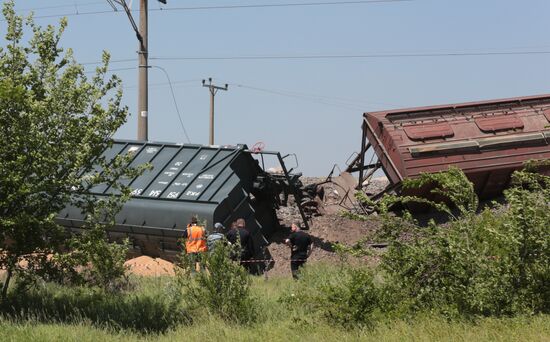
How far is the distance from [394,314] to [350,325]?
620 millimetres

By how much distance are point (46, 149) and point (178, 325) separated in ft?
10.6

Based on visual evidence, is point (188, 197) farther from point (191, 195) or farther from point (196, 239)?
point (196, 239)

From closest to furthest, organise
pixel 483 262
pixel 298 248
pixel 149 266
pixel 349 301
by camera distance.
A: 1. pixel 483 262
2. pixel 349 301
3. pixel 298 248
4. pixel 149 266

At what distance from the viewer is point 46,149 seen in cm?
1284

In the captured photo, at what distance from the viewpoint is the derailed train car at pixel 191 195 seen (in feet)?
64.6

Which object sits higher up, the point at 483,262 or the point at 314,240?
the point at 314,240

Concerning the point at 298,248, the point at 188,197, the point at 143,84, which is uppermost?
the point at 143,84

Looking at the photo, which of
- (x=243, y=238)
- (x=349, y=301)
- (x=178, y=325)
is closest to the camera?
(x=349, y=301)

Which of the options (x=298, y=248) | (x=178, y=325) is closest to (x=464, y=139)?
(x=298, y=248)

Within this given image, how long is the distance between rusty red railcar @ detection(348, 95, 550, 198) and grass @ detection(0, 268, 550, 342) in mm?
7492

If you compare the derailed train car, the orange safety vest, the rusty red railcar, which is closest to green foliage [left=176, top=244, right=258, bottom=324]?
the orange safety vest

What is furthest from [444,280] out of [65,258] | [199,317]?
[65,258]

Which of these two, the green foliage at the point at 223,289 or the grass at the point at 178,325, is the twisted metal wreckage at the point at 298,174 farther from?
the green foliage at the point at 223,289

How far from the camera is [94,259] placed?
1423cm
